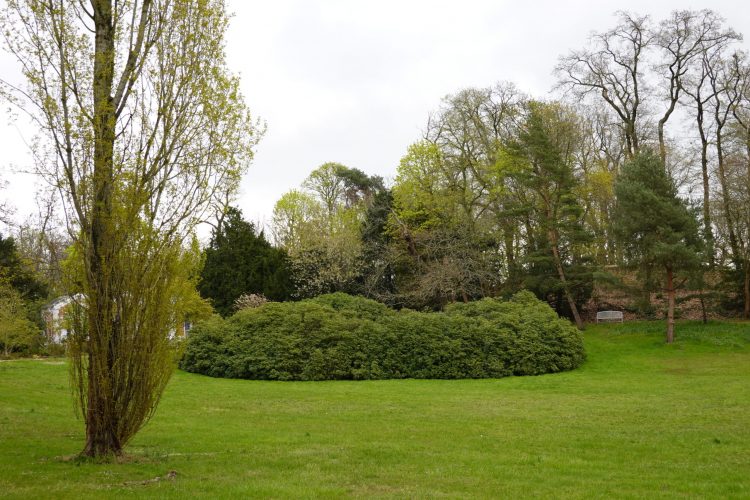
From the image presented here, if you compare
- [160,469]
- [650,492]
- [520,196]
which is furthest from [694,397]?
[520,196]

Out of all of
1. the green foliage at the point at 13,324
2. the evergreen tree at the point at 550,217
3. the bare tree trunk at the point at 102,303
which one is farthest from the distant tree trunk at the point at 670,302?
the green foliage at the point at 13,324

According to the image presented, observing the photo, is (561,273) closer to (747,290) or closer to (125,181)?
(747,290)

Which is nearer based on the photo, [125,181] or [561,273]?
[125,181]

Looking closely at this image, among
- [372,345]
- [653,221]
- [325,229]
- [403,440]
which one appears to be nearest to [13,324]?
[372,345]

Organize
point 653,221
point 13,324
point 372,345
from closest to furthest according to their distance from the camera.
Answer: point 372,345 < point 13,324 < point 653,221

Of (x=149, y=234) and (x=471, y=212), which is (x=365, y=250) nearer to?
(x=471, y=212)

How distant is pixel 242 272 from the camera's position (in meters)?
35.4

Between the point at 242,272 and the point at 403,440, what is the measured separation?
25.9 metres

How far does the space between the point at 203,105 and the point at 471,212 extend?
95.0 feet

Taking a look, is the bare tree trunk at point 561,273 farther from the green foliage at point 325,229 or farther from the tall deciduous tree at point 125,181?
the tall deciduous tree at point 125,181

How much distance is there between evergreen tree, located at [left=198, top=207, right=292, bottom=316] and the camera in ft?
116

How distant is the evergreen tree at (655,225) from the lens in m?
26.9

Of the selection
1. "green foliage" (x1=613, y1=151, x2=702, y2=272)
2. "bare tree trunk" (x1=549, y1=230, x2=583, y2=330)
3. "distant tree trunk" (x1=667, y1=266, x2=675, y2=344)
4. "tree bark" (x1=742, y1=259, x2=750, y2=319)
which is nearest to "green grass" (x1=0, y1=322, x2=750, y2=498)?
"distant tree trunk" (x1=667, y1=266, x2=675, y2=344)

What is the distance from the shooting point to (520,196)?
116ft
